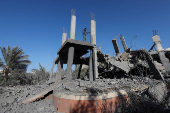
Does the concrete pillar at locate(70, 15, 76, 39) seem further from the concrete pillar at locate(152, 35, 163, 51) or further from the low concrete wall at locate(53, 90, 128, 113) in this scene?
the concrete pillar at locate(152, 35, 163, 51)

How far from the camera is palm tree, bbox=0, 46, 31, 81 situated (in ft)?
40.9

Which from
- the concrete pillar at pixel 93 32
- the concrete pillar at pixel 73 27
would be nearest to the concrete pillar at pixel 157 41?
the concrete pillar at pixel 93 32

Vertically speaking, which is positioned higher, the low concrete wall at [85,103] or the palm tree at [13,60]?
the palm tree at [13,60]

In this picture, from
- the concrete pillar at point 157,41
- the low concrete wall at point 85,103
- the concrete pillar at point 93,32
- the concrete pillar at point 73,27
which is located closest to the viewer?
the low concrete wall at point 85,103

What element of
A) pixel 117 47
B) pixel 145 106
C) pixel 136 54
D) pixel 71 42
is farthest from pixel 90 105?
pixel 117 47

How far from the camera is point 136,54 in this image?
27.9 feet

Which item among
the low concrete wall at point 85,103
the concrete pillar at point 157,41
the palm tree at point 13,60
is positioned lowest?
the low concrete wall at point 85,103

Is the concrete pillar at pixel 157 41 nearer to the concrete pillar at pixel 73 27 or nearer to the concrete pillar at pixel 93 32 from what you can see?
the concrete pillar at pixel 93 32

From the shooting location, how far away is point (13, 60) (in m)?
12.8

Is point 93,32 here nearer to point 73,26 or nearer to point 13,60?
point 73,26

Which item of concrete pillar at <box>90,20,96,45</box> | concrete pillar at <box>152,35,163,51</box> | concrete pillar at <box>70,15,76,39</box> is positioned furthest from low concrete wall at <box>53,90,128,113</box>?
concrete pillar at <box>152,35,163,51</box>

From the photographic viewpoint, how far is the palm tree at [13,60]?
12453 millimetres

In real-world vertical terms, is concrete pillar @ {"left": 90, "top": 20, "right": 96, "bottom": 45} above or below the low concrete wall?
above

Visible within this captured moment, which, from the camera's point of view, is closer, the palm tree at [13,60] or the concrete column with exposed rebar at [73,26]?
the concrete column with exposed rebar at [73,26]
